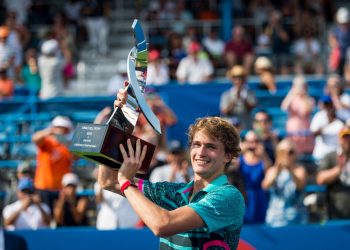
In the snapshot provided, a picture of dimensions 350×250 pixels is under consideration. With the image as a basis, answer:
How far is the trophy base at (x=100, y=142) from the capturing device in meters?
4.55

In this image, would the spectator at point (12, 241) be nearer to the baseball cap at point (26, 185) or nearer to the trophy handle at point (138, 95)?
the baseball cap at point (26, 185)

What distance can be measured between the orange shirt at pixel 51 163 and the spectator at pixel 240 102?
199 centimetres

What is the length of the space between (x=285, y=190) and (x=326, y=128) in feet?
5.11

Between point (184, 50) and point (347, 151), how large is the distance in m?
6.29

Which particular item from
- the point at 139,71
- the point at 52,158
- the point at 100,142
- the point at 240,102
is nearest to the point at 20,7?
the point at 240,102

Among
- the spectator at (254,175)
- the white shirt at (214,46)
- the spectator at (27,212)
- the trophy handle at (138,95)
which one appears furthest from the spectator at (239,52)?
the trophy handle at (138,95)

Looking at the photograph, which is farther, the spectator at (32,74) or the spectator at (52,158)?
the spectator at (32,74)

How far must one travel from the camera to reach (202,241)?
4.64 m

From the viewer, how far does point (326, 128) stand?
10.6m

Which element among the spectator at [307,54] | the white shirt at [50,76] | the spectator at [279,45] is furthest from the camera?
the spectator at [279,45]

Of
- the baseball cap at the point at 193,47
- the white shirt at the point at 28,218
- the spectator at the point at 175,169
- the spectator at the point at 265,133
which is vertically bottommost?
the white shirt at the point at 28,218

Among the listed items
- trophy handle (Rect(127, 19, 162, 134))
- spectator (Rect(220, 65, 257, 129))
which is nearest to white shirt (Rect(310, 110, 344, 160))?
spectator (Rect(220, 65, 257, 129))

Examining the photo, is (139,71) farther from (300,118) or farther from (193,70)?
(193,70)

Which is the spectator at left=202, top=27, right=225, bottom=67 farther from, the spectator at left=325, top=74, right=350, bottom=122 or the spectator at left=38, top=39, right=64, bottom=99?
the spectator at left=325, top=74, right=350, bottom=122
